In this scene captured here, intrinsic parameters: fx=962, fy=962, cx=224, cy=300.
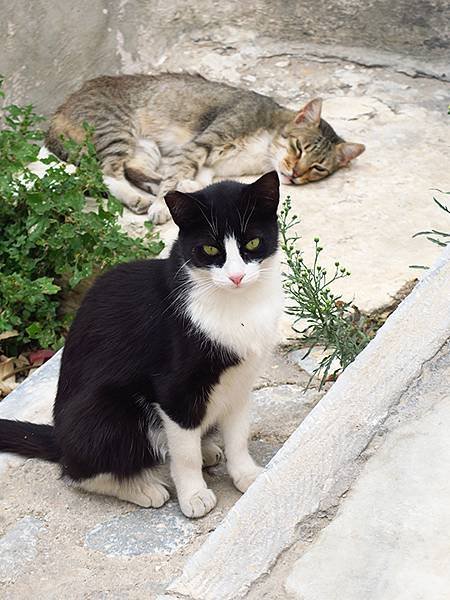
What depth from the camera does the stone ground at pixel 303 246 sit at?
95.3 inches

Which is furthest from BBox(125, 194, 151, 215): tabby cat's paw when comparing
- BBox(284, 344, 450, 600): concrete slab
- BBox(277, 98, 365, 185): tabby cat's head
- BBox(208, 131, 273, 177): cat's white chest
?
BBox(284, 344, 450, 600): concrete slab

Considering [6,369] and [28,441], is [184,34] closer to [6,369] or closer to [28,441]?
[6,369]

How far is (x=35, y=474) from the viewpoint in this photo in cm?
287

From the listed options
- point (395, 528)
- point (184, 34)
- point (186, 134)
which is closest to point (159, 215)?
point (186, 134)

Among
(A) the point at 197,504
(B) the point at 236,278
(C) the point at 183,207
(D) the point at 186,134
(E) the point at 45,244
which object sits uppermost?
(C) the point at 183,207

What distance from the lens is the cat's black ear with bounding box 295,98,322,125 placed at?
5332 millimetres

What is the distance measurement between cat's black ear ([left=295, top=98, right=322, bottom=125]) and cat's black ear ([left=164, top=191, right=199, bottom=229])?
294 centimetres

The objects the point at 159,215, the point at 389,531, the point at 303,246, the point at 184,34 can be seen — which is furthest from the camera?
the point at 184,34

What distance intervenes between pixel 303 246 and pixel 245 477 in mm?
1722

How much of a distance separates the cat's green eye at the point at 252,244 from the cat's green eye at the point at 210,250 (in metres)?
0.08

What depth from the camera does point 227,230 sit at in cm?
252

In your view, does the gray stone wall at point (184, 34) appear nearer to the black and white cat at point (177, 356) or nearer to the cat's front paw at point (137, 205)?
the cat's front paw at point (137, 205)

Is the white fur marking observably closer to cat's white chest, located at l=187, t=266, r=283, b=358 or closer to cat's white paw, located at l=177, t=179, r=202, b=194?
cat's white chest, located at l=187, t=266, r=283, b=358

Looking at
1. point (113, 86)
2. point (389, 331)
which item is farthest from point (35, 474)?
point (113, 86)
